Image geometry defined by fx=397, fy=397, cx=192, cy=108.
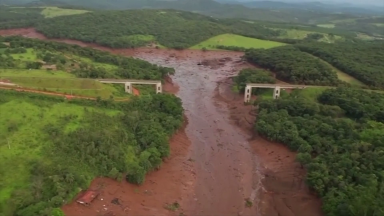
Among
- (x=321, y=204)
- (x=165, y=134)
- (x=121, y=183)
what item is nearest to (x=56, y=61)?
(x=165, y=134)

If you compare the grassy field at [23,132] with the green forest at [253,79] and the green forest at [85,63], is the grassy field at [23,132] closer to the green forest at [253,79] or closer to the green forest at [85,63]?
the green forest at [85,63]

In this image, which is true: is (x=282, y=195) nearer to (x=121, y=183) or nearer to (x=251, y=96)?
(x=121, y=183)

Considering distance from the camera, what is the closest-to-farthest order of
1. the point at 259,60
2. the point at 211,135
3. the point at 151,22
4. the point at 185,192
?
1. the point at 185,192
2. the point at 211,135
3. the point at 259,60
4. the point at 151,22

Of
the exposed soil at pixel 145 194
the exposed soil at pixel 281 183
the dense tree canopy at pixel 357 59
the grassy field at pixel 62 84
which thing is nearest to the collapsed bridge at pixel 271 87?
the exposed soil at pixel 281 183

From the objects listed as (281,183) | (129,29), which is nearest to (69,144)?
(281,183)

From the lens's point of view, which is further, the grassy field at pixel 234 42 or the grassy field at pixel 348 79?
the grassy field at pixel 234 42

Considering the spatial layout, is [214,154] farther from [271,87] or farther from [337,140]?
[271,87]

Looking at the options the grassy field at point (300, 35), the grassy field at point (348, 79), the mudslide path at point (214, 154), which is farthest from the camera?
the grassy field at point (300, 35)

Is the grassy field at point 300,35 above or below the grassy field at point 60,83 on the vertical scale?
above
